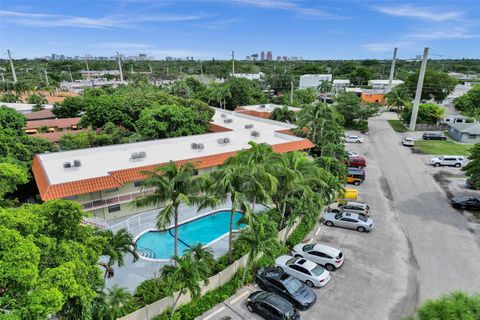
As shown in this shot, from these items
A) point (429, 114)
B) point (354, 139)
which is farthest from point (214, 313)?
point (429, 114)

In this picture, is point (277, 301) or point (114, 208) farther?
point (114, 208)

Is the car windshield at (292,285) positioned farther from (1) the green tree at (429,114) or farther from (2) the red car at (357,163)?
(1) the green tree at (429,114)

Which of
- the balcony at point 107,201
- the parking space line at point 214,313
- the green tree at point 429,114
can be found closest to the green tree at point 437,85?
the green tree at point 429,114

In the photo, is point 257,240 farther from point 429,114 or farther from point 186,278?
point 429,114

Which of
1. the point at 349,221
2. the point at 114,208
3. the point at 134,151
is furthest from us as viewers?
the point at 134,151

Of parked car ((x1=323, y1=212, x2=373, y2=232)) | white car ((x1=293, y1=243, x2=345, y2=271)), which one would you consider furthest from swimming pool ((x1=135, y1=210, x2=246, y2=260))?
parked car ((x1=323, y1=212, x2=373, y2=232))

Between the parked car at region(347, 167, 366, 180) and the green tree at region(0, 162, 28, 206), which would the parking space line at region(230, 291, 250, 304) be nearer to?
the green tree at region(0, 162, 28, 206)
